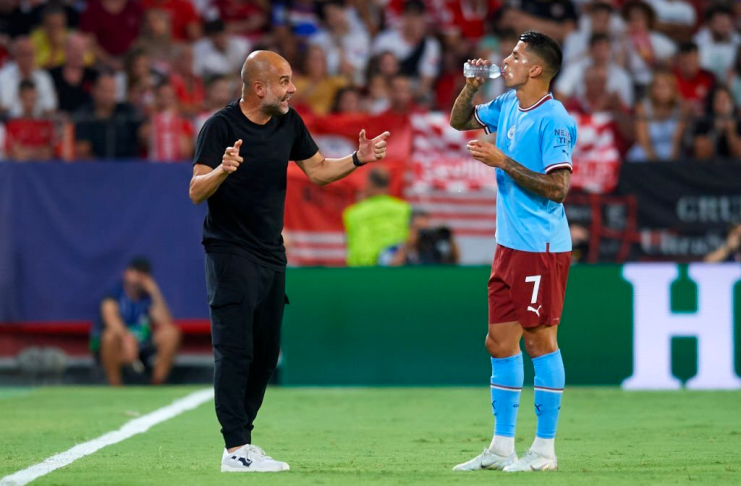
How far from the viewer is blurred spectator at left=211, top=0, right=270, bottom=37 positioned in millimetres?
16234

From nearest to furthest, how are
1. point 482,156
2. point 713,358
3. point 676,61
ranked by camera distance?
point 482,156 → point 713,358 → point 676,61

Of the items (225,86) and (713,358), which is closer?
(713,358)

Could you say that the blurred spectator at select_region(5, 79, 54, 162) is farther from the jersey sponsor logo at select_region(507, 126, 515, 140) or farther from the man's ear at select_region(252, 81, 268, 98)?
the jersey sponsor logo at select_region(507, 126, 515, 140)

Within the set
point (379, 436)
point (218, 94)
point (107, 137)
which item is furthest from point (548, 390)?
point (107, 137)

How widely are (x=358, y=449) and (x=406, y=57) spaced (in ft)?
28.8

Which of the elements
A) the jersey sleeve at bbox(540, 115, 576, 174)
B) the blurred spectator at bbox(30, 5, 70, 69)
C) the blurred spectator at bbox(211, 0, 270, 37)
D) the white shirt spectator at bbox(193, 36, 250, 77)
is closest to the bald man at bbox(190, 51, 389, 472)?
the jersey sleeve at bbox(540, 115, 576, 174)

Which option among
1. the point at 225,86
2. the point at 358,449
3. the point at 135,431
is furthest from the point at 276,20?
the point at 358,449

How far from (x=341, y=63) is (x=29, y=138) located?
408 cm

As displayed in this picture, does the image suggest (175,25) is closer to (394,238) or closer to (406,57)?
(406,57)

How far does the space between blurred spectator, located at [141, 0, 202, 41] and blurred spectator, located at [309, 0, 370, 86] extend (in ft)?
5.24

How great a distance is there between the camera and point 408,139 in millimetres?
13250

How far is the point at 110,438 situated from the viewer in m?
8.11

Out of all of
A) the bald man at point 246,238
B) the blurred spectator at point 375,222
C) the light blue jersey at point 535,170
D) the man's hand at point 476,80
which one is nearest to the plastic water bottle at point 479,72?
the man's hand at point 476,80

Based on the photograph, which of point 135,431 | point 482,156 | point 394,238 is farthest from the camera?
point 394,238
